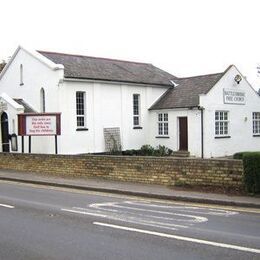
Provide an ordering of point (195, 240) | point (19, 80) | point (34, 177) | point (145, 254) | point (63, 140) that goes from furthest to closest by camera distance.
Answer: point (19, 80)
point (63, 140)
point (34, 177)
point (195, 240)
point (145, 254)

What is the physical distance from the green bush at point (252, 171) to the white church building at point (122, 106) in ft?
55.7

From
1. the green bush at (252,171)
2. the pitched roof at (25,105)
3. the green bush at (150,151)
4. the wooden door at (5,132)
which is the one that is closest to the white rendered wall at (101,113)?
the green bush at (150,151)

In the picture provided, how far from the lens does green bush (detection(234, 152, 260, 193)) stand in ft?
42.5

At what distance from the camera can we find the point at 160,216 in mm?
10906

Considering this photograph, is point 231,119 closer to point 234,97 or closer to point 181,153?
point 234,97

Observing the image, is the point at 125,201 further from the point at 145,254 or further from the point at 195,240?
the point at 145,254

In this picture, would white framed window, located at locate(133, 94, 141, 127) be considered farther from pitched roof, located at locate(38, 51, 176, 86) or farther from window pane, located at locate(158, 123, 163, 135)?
window pane, located at locate(158, 123, 163, 135)

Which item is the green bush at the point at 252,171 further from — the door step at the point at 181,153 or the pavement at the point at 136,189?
the door step at the point at 181,153

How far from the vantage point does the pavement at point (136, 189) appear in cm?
1266

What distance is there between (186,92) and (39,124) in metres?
12.0

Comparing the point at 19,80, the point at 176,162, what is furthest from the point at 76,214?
the point at 19,80

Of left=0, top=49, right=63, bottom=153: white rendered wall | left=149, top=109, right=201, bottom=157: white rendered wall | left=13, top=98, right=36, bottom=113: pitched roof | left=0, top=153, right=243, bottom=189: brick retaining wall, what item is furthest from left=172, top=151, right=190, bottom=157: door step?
left=0, top=153, right=243, bottom=189: brick retaining wall

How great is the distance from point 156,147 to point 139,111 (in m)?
2.71

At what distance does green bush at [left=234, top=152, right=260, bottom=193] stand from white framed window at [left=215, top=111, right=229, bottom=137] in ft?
60.2
